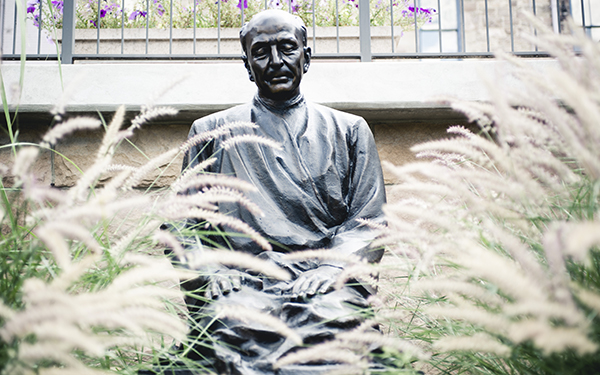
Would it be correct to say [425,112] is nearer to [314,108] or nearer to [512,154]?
[314,108]

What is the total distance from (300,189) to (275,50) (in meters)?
0.60

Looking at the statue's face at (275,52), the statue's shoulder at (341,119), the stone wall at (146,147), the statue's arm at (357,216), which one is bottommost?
the statue's arm at (357,216)

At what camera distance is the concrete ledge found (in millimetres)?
2773

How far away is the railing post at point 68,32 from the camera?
3143 mm

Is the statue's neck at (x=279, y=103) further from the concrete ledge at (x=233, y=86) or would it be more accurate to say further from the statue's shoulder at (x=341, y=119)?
the concrete ledge at (x=233, y=86)

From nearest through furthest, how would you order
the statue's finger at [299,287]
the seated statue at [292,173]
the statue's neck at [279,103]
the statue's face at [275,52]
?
the statue's finger at [299,287]
the seated statue at [292,173]
the statue's face at [275,52]
the statue's neck at [279,103]

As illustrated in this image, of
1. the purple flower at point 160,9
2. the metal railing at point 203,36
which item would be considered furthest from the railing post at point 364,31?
the purple flower at point 160,9

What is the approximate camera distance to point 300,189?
6.21 feet

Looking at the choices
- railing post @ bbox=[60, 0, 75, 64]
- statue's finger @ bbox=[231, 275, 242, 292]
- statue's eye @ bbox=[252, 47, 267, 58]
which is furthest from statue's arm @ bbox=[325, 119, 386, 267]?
railing post @ bbox=[60, 0, 75, 64]

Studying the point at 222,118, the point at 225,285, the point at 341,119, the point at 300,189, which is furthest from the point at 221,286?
the point at 341,119

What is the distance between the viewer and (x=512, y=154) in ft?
3.09

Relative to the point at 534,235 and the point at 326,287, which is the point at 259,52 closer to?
the point at 326,287

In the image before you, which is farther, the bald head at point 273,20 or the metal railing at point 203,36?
the metal railing at point 203,36

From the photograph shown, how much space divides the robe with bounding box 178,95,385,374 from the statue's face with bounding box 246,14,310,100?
14 cm
